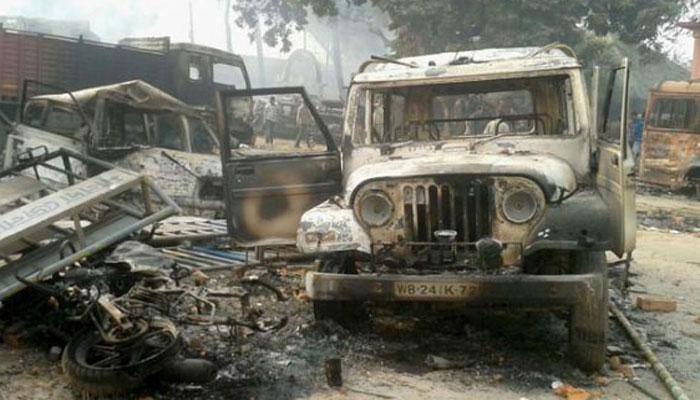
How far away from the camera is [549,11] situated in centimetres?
1767

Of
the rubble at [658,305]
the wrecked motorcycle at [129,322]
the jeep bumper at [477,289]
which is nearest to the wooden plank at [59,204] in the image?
the wrecked motorcycle at [129,322]

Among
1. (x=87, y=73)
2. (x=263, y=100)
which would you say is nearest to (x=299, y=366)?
(x=87, y=73)

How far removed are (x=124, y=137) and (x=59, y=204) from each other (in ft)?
16.3

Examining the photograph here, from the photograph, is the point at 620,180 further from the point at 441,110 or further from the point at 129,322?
the point at 129,322

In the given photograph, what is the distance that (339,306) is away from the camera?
5.06 metres

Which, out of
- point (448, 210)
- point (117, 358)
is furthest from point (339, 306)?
point (117, 358)

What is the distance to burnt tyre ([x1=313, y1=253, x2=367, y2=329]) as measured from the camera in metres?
4.91

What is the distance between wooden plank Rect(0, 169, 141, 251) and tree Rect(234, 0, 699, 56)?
45.8 feet

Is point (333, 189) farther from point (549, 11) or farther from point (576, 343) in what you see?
point (549, 11)

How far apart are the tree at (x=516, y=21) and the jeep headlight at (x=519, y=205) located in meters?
14.0

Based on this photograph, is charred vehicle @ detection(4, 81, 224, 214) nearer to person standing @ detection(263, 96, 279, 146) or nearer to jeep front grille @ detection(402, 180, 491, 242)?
jeep front grille @ detection(402, 180, 491, 242)

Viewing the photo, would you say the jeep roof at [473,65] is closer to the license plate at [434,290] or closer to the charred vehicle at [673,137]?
the license plate at [434,290]

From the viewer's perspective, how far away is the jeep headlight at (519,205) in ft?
14.4

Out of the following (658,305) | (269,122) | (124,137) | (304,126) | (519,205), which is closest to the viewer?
(519,205)
